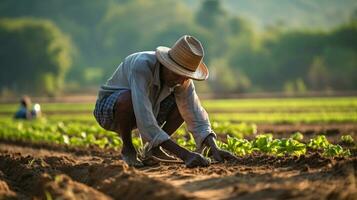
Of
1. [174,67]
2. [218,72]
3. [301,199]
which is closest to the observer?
[301,199]

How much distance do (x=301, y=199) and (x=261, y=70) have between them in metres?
78.5

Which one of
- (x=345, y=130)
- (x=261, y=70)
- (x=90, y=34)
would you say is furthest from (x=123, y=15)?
(x=345, y=130)

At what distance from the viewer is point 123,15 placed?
12950cm

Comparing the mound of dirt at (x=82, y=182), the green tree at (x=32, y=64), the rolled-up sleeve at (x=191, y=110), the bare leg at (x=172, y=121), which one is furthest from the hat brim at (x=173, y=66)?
the green tree at (x=32, y=64)

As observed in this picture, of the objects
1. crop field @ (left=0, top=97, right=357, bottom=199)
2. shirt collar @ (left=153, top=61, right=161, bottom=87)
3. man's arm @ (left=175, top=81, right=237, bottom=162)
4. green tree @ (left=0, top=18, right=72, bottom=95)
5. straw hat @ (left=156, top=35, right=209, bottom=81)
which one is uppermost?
straw hat @ (left=156, top=35, right=209, bottom=81)

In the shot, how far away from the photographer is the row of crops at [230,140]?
7863 mm

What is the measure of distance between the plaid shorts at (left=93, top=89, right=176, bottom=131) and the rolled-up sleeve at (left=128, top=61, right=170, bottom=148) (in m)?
0.36

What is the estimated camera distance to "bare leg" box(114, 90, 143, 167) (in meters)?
7.16

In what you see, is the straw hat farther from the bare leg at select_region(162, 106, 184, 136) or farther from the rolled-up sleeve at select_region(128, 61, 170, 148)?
the bare leg at select_region(162, 106, 184, 136)

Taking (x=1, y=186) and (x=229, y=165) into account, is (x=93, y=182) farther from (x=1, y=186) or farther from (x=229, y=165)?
(x=229, y=165)

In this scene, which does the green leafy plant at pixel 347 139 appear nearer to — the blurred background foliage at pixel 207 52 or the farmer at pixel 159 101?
the farmer at pixel 159 101

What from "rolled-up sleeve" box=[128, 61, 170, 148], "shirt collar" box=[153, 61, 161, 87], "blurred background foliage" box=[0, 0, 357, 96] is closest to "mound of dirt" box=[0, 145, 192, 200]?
"rolled-up sleeve" box=[128, 61, 170, 148]

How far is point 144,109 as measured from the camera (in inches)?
268

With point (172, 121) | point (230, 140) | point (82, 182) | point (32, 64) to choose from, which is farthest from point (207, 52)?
point (82, 182)
